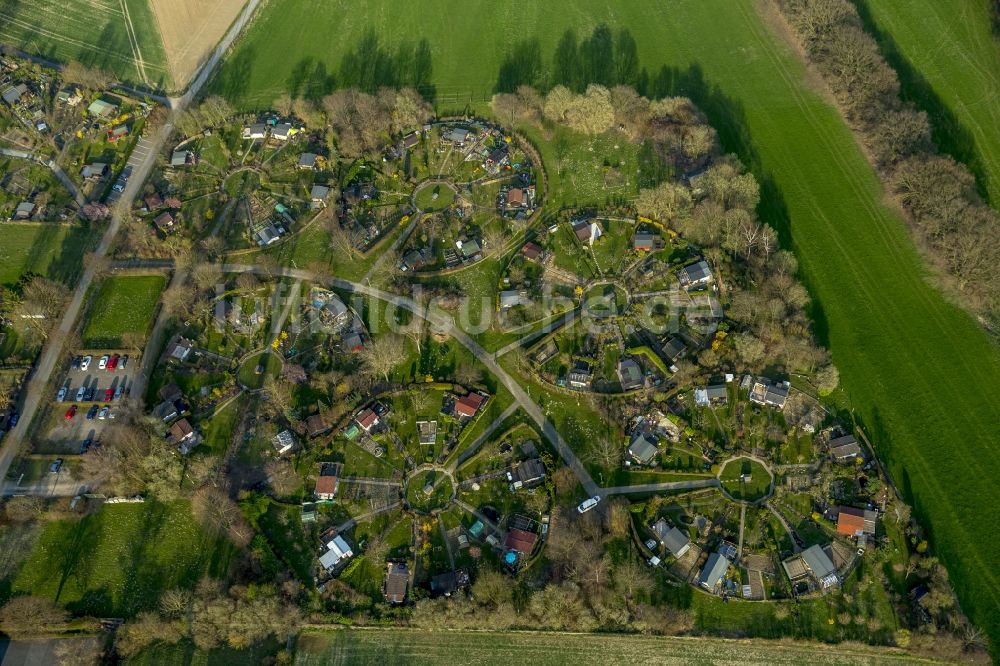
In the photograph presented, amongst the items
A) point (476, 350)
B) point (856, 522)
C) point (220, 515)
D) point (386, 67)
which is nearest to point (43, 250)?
point (220, 515)

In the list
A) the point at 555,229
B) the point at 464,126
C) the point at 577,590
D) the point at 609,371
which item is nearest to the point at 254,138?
the point at 464,126

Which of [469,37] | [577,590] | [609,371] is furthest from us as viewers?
[469,37]

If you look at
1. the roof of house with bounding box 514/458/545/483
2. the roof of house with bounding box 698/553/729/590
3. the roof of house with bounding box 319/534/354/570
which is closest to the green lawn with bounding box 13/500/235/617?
the roof of house with bounding box 319/534/354/570

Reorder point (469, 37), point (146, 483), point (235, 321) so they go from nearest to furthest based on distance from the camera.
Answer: point (146, 483)
point (235, 321)
point (469, 37)

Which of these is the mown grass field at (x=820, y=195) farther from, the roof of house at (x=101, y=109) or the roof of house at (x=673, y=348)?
the roof of house at (x=673, y=348)

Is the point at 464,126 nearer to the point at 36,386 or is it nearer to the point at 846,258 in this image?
the point at 846,258

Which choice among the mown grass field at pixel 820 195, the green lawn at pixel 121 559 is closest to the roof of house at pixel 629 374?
the mown grass field at pixel 820 195

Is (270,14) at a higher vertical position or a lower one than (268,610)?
higher
